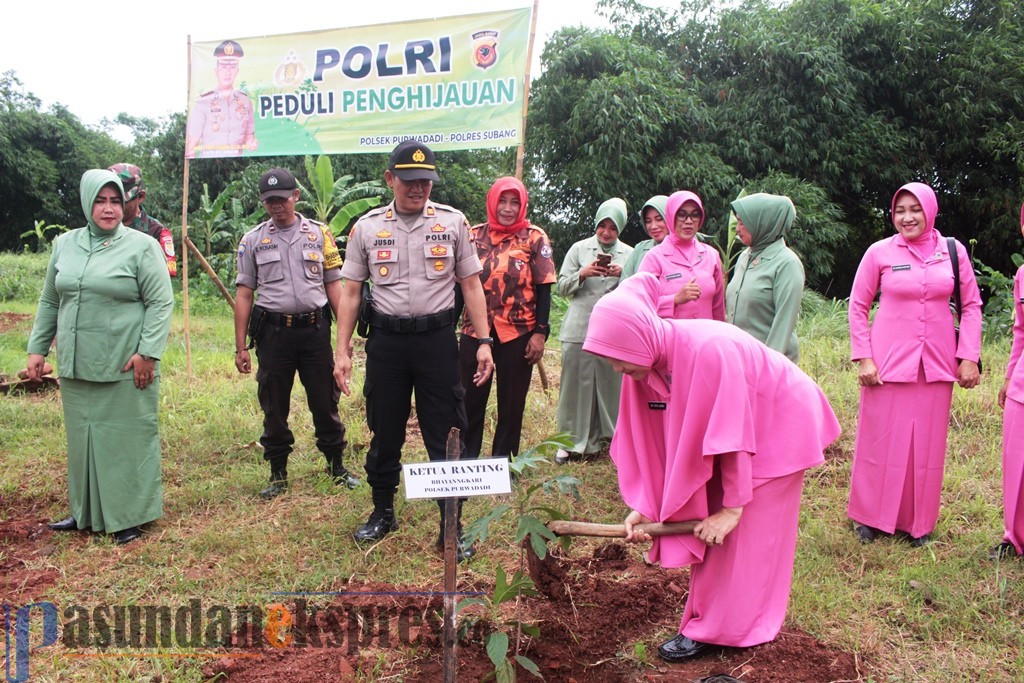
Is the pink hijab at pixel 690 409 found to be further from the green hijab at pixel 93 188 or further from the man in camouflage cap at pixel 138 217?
the man in camouflage cap at pixel 138 217

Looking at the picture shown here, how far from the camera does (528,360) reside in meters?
4.31

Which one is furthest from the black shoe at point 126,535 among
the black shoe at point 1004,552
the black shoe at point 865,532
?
the black shoe at point 1004,552

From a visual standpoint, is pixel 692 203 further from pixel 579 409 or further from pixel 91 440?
pixel 91 440

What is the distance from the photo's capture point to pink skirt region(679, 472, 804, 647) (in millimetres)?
2543

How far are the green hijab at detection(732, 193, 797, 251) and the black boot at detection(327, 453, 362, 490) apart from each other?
8.63ft

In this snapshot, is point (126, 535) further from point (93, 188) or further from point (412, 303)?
point (412, 303)

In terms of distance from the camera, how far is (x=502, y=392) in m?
4.35

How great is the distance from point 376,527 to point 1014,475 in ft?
9.78

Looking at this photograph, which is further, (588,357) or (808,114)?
(808,114)

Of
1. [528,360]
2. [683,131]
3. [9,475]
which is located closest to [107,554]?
[9,475]

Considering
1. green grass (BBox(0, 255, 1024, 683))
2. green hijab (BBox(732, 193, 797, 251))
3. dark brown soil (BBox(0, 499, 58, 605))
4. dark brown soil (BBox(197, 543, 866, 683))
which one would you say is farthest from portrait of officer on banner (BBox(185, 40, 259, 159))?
dark brown soil (BBox(197, 543, 866, 683))

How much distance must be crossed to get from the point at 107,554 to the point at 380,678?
1.85 m

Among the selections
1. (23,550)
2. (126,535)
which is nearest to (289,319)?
(126,535)

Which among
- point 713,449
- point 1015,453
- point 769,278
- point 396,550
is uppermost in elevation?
point 769,278
